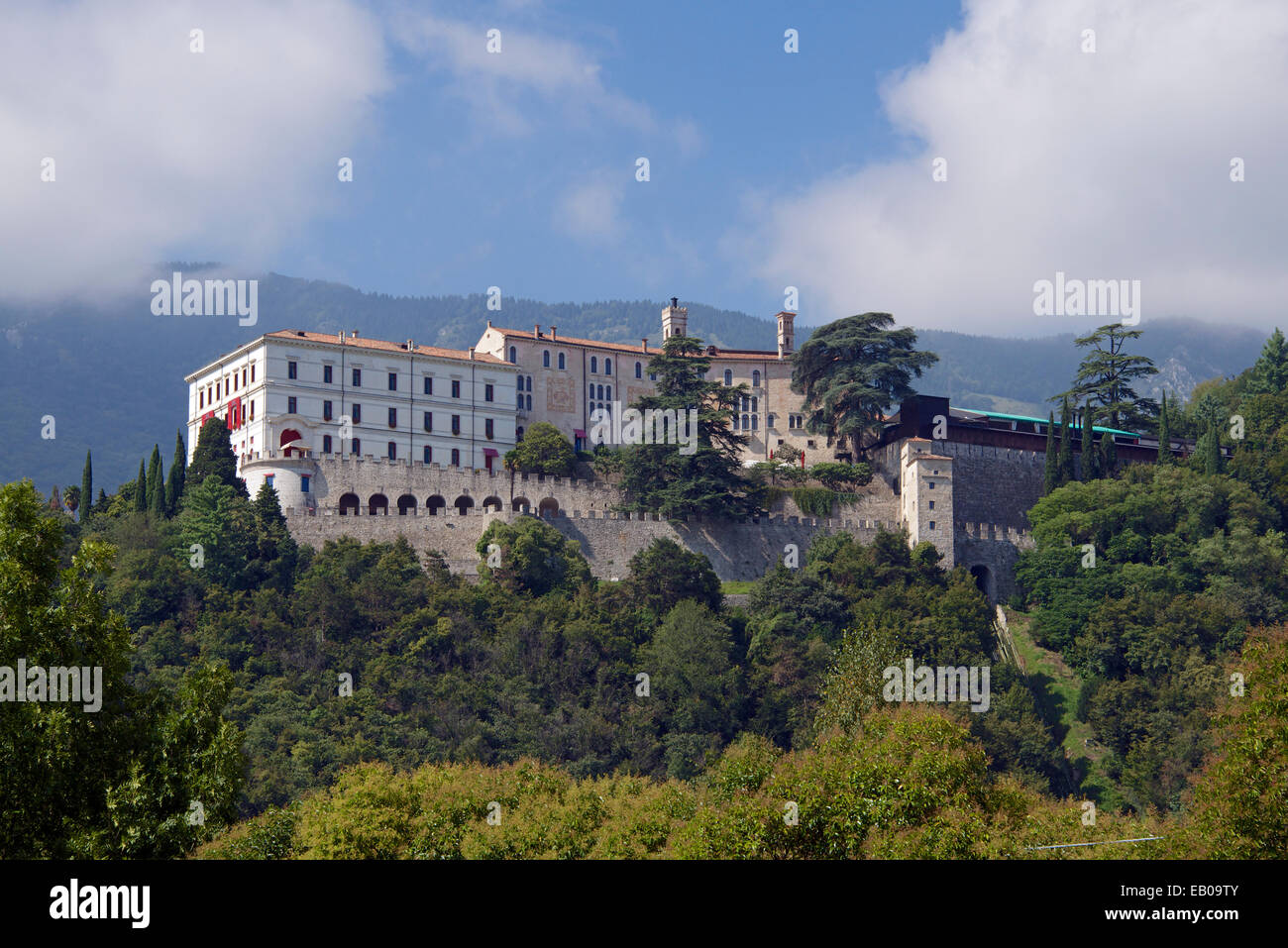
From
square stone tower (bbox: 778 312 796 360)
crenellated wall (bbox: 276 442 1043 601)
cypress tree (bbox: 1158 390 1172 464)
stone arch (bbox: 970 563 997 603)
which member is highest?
square stone tower (bbox: 778 312 796 360)

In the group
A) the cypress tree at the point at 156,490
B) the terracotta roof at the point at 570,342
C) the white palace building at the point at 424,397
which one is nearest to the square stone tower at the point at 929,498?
the white palace building at the point at 424,397

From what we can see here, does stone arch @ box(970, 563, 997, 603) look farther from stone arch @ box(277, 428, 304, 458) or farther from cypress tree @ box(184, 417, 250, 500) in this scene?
cypress tree @ box(184, 417, 250, 500)

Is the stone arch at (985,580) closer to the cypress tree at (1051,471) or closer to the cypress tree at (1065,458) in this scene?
the cypress tree at (1051,471)

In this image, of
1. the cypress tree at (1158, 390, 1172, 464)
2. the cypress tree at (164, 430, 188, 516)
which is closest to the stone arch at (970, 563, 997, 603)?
the cypress tree at (1158, 390, 1172, 464)

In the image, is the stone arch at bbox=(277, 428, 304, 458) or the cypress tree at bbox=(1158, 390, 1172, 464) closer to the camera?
the stone arch at bbox=(277, 428, 304, 458)

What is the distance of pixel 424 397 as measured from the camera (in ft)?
243

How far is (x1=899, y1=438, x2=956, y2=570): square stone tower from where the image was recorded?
2707 inches

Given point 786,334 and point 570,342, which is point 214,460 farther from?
point 786,334

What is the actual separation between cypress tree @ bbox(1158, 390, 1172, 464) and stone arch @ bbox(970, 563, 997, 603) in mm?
10495

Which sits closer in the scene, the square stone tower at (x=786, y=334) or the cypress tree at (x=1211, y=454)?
the cypress tree at (x=1211, y=454)

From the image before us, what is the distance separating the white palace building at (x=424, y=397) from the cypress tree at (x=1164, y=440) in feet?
51.9

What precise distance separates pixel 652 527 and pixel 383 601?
12842 mm

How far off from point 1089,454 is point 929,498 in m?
9.15

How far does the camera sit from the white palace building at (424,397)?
229 feet
